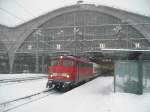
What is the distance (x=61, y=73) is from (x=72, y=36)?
128ft

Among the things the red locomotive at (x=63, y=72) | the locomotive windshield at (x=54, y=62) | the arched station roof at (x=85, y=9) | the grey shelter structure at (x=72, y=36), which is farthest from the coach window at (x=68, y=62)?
the arched station roof at (x=85, y=9)

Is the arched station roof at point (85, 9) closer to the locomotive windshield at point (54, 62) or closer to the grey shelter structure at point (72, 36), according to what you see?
the grey shelter structure at point (72, 36)

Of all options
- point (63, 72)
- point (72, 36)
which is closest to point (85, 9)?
point (72, 36)

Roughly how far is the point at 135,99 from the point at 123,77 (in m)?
3.71

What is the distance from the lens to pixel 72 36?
59594mm

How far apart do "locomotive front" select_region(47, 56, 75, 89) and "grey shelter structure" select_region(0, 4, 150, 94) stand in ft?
78.2

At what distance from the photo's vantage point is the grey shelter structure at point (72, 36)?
2164 inches

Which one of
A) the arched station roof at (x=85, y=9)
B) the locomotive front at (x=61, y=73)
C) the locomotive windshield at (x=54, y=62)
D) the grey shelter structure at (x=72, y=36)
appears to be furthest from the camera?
the arched station roof at (x=85, y=9)

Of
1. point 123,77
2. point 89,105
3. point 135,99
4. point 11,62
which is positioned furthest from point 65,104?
point 11,62

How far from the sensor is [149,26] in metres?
57.1

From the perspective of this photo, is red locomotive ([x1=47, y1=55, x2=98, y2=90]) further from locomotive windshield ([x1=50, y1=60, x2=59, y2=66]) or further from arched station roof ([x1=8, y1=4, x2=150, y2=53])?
arched station roof ([x1=8, y1=4, x2=150, y2=53])

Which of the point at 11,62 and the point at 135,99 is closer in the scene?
the point at 135,99

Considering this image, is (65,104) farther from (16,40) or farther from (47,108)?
(16,40)

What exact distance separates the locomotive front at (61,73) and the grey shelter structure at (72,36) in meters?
23.8
